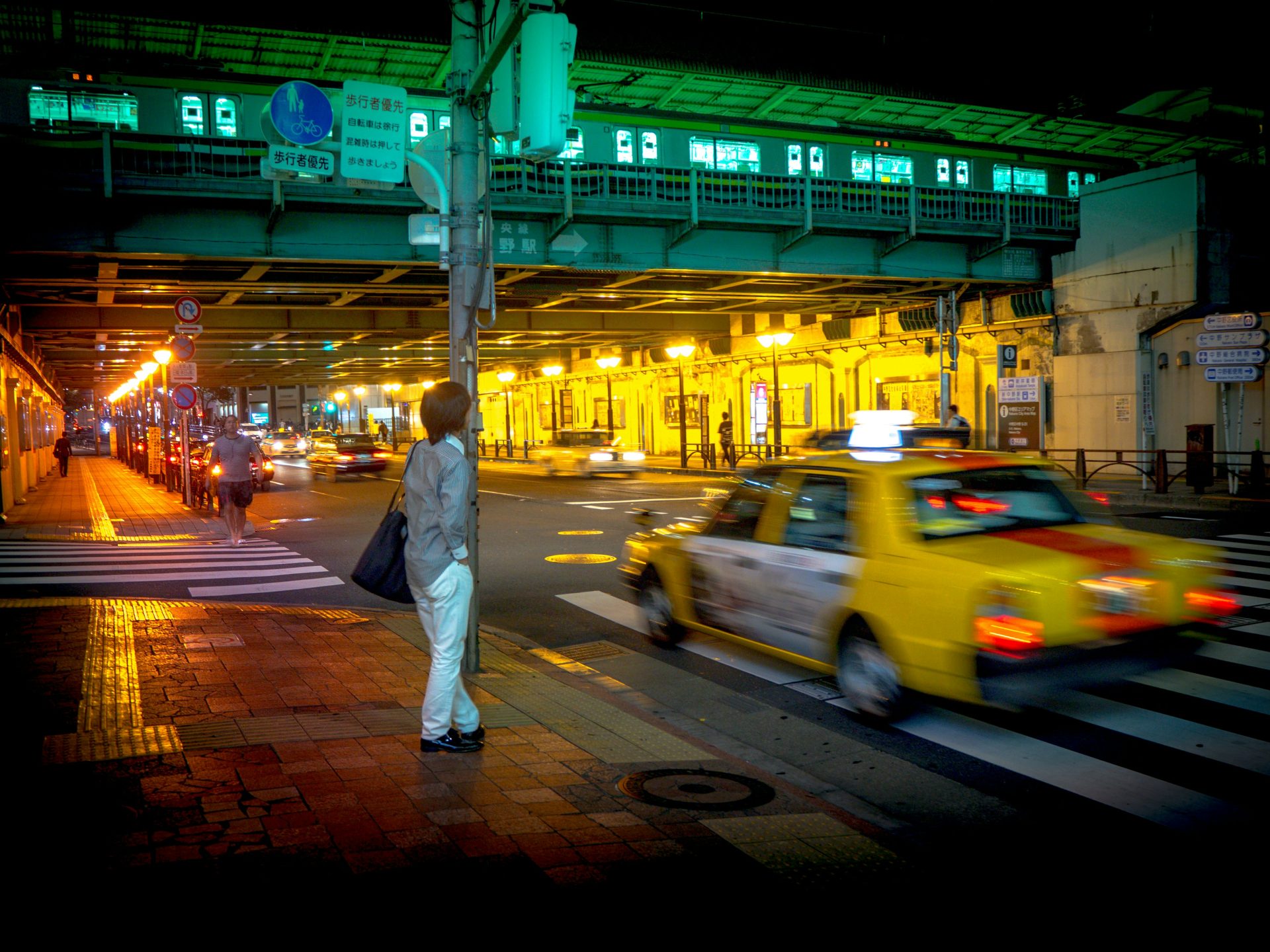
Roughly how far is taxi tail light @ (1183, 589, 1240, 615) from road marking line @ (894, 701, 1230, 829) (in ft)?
3.74

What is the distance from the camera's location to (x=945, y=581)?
5.49 metres

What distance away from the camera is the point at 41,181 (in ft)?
55.4

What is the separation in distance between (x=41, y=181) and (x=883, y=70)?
2806 cm

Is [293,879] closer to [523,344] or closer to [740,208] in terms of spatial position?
[740,208]

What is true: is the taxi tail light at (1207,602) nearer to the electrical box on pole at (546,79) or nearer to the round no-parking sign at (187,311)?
the electrical box on pole at (546,79)

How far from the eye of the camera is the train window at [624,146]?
73.1ft

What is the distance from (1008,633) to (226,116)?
63.4 feet

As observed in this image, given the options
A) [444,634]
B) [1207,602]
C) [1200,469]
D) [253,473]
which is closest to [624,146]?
[1200,469]

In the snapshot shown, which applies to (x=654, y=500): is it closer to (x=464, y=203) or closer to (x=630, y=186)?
(x=630, y=186)

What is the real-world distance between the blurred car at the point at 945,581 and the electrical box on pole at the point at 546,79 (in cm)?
289

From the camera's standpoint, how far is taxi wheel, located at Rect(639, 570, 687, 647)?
8453 millimetres

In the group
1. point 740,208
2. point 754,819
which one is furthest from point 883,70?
point 754,819

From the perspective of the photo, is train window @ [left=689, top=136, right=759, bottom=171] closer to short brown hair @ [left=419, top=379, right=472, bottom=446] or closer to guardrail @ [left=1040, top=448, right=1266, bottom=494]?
guardrail @ [left=1040, top=448, right=1266, bottom=494]

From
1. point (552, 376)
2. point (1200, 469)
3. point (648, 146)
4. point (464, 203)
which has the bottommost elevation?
point (1200, 469)
